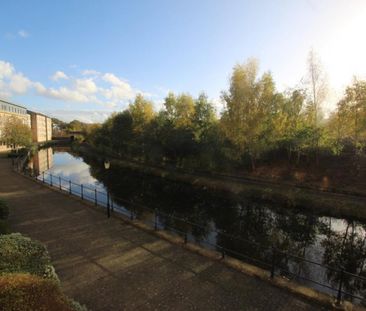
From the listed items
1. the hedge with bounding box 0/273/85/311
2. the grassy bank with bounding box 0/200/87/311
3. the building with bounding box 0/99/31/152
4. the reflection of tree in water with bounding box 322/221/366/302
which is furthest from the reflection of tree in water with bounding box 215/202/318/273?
the building with bounding box 0/99/31/152

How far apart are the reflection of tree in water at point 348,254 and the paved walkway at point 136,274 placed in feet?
14.9

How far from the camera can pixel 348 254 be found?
39.7 feet

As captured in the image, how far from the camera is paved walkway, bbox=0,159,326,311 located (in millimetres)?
6309

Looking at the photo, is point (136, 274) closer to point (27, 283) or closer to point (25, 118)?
point (27, 283)

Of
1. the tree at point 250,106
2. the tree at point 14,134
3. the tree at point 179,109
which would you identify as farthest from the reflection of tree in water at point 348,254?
the tree at point 14,134

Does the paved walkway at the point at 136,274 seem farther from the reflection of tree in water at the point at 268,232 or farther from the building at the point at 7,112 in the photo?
the building at the point at 7,112

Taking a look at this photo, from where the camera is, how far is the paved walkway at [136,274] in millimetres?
6309

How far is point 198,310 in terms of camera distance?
237 inches

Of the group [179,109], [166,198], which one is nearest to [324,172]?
[166,198]

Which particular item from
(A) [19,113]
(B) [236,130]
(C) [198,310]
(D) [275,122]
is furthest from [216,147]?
(A) [19,113]

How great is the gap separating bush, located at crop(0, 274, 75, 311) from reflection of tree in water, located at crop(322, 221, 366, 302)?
974cm

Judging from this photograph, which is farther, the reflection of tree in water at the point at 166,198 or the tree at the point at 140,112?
the tree at the point at 140,112

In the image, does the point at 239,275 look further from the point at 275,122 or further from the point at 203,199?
the point at 275,122

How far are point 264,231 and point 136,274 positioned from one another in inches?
377
